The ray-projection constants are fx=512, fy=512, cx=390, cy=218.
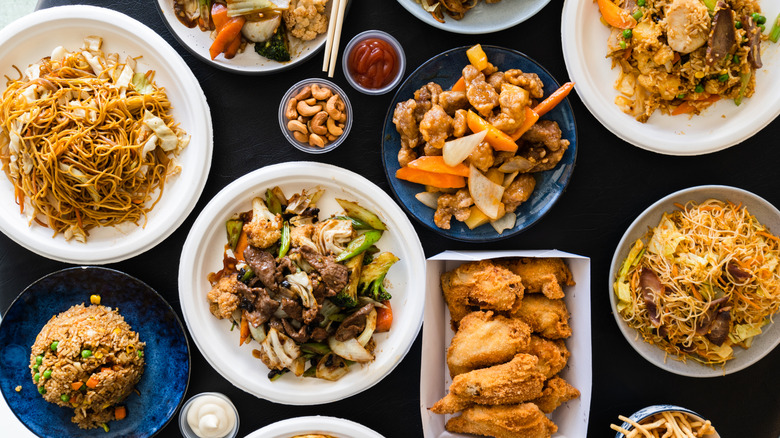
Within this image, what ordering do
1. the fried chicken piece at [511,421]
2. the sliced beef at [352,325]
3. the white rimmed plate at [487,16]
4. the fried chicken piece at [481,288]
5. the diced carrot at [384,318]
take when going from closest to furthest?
the fried chicken piece at [511,421]
the fried chicken piece at [481,288]
the white rimmed plate at [487,16]
the sliced beef at [352,325]
the diced carrot at [384,318]

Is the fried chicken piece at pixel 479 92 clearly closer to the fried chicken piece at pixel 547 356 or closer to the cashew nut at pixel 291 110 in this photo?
the cashew nut at pixel 291 110

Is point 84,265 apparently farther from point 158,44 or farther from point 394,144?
point 394,144

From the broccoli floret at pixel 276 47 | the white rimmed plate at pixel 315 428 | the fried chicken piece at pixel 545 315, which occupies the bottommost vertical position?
the white rimmed plate at pixel 315 428

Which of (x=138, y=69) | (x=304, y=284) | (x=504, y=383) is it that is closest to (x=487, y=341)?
(x=504, y=383)

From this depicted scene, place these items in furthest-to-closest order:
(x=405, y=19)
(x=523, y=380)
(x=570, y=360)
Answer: (x=405, y=19)
(x=570, y=360)
(x=523, y=380)

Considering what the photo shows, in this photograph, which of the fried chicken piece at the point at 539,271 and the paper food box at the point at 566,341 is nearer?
the paper food box at the point at 566,341

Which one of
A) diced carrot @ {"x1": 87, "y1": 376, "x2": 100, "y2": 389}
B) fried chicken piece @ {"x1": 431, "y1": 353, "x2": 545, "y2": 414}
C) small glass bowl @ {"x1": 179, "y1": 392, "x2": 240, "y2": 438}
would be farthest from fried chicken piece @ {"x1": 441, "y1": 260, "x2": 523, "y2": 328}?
diced carrot @ {"x1": 87, "y1": 376, "x2": 100, "y2": 389}

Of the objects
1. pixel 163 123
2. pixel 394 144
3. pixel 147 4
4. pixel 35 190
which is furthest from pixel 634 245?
pixel 35 190

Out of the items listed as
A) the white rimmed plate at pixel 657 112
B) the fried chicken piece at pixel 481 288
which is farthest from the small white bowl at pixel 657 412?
the white rimmed plate at pixel 657 112
